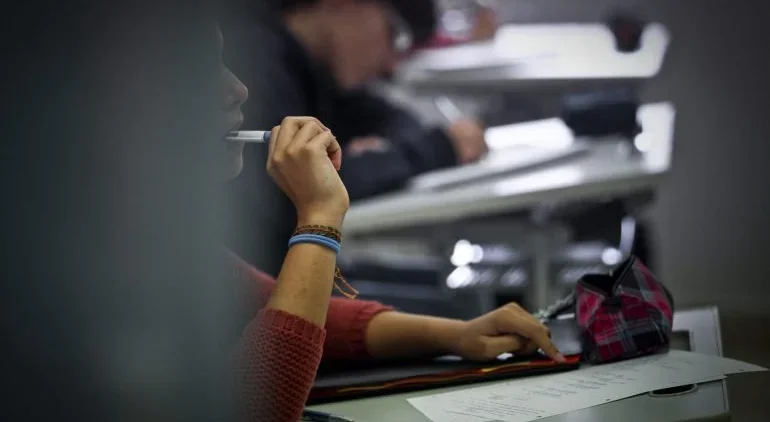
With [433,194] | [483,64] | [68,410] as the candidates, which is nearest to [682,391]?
[68,410]

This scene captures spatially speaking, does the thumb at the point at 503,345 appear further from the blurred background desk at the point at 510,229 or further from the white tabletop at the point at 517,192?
the white tabletop at the point at 517,192

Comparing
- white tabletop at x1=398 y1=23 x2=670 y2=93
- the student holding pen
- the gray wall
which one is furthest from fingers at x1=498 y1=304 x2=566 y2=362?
the gray wall

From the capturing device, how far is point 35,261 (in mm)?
336

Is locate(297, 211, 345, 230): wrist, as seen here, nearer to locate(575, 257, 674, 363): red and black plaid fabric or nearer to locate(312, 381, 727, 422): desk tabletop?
locate(312, 381, 727, 422): desk tabletop

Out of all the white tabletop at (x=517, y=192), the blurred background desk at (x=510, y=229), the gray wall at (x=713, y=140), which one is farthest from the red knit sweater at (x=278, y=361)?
the gray wall at (x=713, y=140)

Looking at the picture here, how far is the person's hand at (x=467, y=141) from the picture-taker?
175cm

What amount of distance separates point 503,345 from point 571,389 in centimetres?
12

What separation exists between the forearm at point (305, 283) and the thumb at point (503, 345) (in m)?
0.23

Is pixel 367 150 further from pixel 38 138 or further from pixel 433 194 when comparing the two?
pixel 38 138

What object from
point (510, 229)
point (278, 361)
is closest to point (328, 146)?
point (278, 361)

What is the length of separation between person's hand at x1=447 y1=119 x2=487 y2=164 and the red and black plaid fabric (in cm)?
99

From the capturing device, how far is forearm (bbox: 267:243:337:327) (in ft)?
1.91

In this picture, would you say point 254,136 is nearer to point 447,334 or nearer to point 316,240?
point 316,240

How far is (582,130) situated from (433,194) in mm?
422
